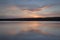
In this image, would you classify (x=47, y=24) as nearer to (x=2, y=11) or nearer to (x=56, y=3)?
(x=56, y=3)

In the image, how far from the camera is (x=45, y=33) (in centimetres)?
52

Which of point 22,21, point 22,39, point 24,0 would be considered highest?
point 24,0

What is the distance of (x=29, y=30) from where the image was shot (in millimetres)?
536

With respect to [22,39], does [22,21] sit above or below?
above

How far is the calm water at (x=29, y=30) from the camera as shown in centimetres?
52

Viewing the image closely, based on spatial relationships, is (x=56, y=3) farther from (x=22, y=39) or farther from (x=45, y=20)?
(x=22, y=39)

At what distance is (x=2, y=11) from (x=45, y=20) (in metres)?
0.26

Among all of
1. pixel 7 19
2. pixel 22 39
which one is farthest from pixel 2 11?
pixel 22 39

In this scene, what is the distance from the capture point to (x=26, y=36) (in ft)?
1.74

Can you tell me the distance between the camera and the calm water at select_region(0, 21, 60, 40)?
0.52 m

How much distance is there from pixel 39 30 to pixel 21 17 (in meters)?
0.13

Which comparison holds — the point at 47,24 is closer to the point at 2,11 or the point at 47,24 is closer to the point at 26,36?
the point at 26,36

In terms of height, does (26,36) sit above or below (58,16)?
below

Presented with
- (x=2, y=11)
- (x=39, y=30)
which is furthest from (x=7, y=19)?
(x=39, y=30)
